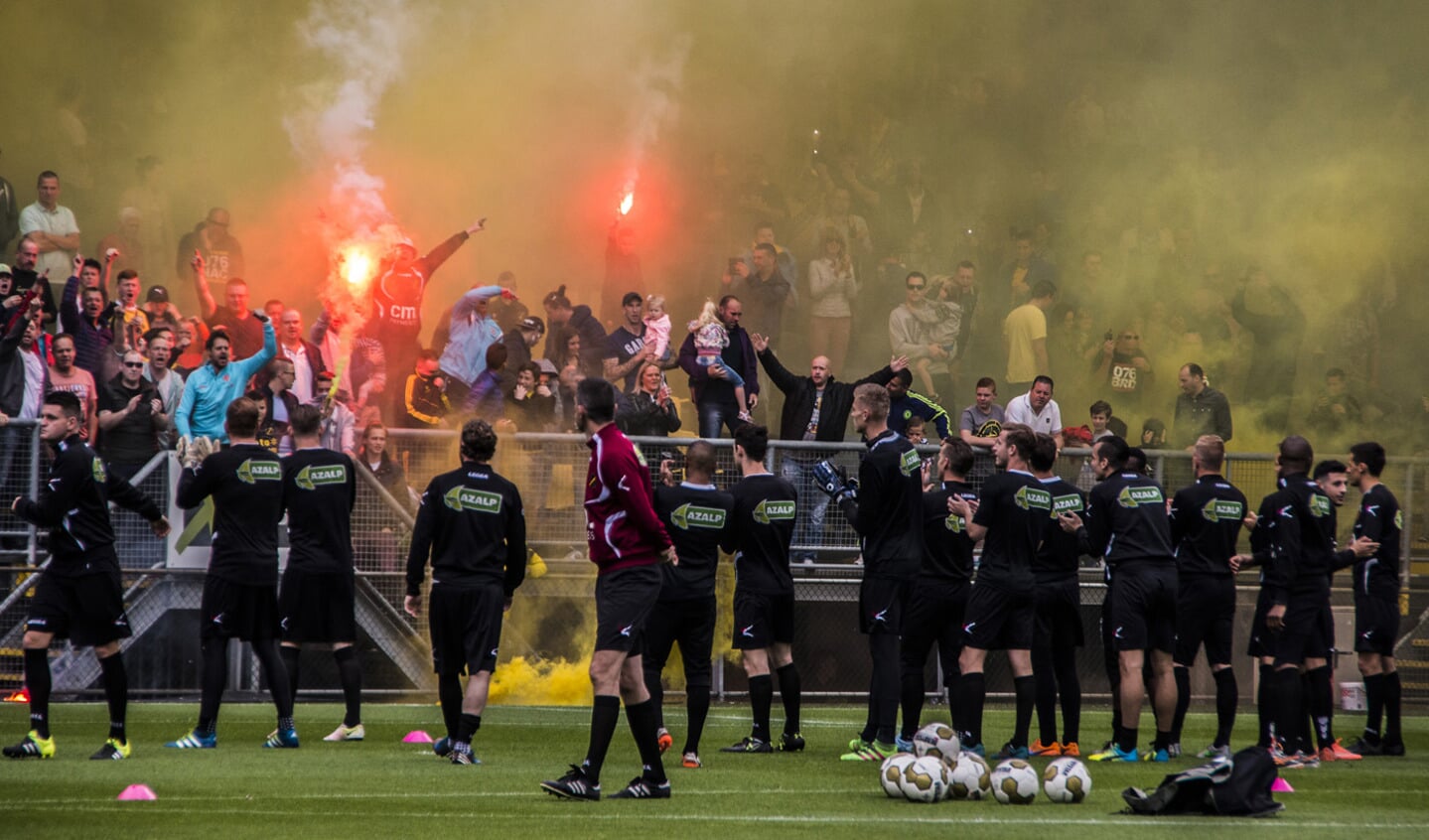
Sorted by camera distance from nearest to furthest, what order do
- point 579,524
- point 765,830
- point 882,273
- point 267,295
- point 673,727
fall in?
point 765,830
point 673,727
point 579,524
point 267,295
point 882,273

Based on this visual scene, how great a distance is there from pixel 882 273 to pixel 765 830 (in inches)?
549

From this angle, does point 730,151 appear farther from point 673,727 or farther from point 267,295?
point 673,727

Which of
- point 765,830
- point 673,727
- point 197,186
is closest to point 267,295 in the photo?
point 197,186

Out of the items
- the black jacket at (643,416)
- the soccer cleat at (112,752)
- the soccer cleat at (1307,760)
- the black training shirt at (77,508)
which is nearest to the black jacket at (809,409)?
the black jacket at (643,416)

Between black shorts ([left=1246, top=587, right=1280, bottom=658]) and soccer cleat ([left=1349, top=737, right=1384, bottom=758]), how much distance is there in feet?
5.05

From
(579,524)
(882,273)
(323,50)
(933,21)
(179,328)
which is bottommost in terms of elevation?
(579,524)

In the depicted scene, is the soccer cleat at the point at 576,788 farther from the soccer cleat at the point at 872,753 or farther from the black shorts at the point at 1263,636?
the black shorts at the point at 1263,636

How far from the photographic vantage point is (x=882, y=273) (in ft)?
67.6

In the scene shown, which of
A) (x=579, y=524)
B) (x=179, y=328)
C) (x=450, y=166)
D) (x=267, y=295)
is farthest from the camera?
(x=450, y=166)

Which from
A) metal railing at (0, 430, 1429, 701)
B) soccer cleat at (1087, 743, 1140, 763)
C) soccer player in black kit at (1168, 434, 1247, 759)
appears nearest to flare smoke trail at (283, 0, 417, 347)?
metal railing at (0, 430, 1429, 701)

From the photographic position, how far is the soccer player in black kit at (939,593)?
10.6 m

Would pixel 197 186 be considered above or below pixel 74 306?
above

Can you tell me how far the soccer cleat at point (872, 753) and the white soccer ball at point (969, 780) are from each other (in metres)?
1.80

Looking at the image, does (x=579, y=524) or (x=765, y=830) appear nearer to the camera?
(x=765, y=830)
